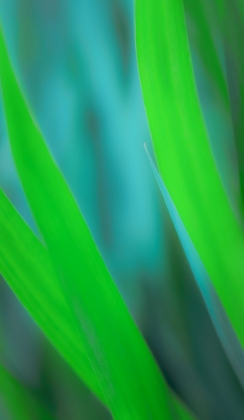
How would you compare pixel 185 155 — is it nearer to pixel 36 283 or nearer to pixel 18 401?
pixel 36 283

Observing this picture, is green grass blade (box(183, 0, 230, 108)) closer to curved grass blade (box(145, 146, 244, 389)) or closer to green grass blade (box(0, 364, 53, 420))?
curved grass blade (box(145, 146, 244, 389))

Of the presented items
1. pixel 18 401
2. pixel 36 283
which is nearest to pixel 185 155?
pixel 36 283

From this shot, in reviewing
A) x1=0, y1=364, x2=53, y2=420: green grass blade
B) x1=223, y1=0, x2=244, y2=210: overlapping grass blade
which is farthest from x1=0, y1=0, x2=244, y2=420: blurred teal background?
x1=223, y1=0, x2=244, y2=210: overlapping grass blade

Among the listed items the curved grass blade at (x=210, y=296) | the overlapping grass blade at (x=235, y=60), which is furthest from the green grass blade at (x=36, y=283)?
the overlapping grass blade at (x=235, y=60)

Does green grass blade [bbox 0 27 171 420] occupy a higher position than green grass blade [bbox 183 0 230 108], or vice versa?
green grass blade [bbox 183 0 230 108]

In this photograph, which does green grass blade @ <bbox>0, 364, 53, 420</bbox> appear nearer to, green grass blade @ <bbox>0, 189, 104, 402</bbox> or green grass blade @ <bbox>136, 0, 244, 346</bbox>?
green grass blade @ <bbox>0, 189, 104, 402</bbox>

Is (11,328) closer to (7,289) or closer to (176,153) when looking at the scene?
(7,289)
